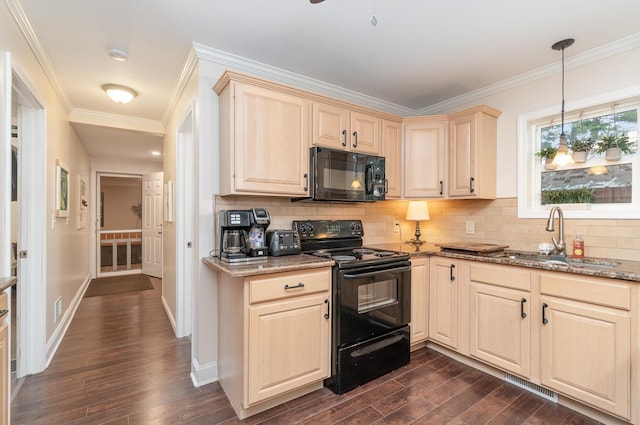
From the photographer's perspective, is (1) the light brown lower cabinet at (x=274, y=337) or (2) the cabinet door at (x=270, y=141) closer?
(1) the light brown lower cabinet at (x=274, y=337)

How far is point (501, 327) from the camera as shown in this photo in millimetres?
2230

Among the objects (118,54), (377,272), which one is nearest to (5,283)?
(118,54)

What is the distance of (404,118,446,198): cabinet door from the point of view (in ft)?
9.72

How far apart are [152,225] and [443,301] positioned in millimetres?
5469

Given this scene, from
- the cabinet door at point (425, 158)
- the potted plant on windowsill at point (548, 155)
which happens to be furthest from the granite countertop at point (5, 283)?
the potted plant on windowsill at point (548, 155)

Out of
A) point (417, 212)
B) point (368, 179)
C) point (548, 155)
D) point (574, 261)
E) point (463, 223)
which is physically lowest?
point (574, 261)

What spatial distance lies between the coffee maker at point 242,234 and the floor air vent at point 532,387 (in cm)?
201

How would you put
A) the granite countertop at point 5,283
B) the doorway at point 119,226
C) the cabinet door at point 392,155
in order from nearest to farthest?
1. the granite countertop at point 5,283
2. the cabinet door at point 392,155
3. the doorway at point 119,226

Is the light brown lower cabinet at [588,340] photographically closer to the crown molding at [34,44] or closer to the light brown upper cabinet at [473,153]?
the light brown upper cabinet at [473,153]

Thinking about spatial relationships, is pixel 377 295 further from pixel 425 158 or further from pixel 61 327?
pixel 61 327

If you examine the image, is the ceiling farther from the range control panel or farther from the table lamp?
the range control panel

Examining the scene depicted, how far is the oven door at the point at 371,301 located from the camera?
2.13 metres

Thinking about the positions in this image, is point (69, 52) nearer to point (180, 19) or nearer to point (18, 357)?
point (180, 19)

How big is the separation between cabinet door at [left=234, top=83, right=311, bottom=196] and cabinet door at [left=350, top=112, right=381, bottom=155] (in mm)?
464
